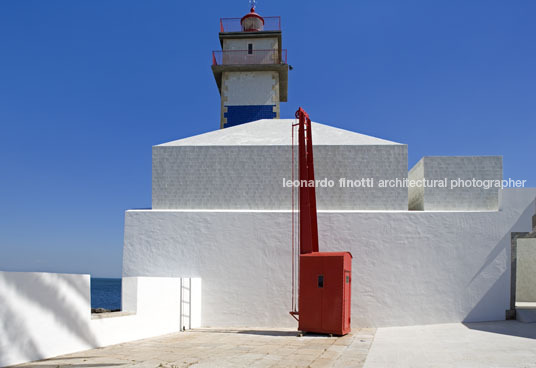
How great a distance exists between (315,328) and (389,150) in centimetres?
600

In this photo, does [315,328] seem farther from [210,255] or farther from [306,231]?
[210,255]

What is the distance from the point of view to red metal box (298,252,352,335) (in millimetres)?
10602

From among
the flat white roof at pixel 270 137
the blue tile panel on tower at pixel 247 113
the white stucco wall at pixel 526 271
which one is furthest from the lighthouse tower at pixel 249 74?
the white stucco wall at pixel 526 271

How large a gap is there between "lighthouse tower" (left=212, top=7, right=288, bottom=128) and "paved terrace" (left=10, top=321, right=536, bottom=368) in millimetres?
12459

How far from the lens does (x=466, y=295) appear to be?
12555 mm

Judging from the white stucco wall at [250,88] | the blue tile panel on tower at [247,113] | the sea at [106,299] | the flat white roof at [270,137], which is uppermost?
the white stucco wall at [250,88]

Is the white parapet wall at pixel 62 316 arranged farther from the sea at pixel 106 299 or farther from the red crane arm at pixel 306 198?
the sea at pixel 106 299

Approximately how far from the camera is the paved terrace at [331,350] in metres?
7.21

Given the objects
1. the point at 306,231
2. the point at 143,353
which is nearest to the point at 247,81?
the point at 306,231

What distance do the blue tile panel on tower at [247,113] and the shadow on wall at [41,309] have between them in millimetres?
14281

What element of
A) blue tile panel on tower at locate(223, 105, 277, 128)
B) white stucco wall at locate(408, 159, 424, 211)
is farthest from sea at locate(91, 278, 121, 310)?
white stucco wall at locate(408, 159, 424, 211)

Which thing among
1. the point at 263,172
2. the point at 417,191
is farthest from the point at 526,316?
the point at 263,172

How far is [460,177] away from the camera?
1360 cm

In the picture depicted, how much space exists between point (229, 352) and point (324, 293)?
318 cm
